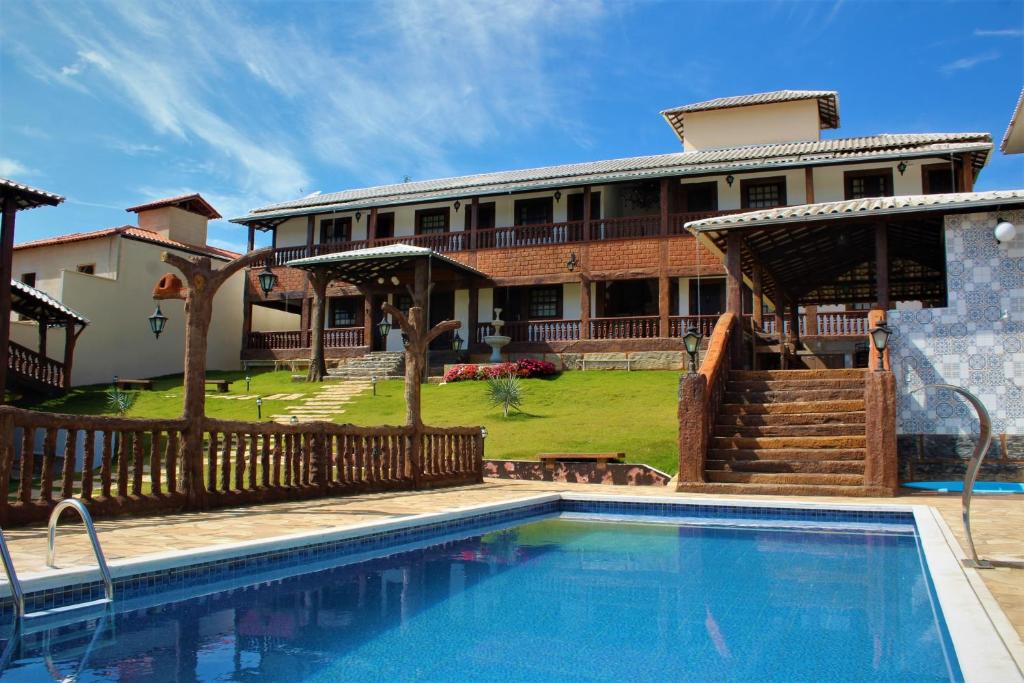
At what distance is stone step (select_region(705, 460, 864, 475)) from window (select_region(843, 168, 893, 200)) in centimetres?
1344

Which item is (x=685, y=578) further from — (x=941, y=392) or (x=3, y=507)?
(x=941, y=392)

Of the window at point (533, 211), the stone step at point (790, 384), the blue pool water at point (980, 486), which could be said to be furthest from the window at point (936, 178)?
the blue pool water at point (980, 486)

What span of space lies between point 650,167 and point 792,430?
46.6 feet

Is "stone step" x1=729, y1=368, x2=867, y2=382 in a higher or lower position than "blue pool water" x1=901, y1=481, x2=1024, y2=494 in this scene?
higher

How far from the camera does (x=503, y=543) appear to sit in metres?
7.99

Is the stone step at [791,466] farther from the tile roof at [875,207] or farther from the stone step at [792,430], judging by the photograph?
the tile roof at [875,207]

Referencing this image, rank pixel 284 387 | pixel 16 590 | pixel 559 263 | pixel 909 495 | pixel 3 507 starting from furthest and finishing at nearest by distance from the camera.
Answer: pixel 559 263, pixel 284 387, pixel 909 495, pixel 3 507, pixel 16 590

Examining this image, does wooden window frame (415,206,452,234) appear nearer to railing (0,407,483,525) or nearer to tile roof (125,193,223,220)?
tile roof (125,193,223,220)

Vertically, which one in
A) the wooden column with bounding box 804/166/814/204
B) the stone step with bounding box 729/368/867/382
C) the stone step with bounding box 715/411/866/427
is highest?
the wooden column with bounding box 804/166/814/204

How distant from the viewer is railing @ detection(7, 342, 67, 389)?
21.8 m

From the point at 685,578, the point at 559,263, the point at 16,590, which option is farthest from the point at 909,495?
the point at 559,263

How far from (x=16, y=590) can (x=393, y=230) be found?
25.4 metres

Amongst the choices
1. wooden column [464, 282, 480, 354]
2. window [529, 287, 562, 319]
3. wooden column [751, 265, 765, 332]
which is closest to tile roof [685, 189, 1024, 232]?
wooden column [751, 265, 765, 332]

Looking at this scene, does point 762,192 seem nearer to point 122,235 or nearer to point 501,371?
point 501,371
